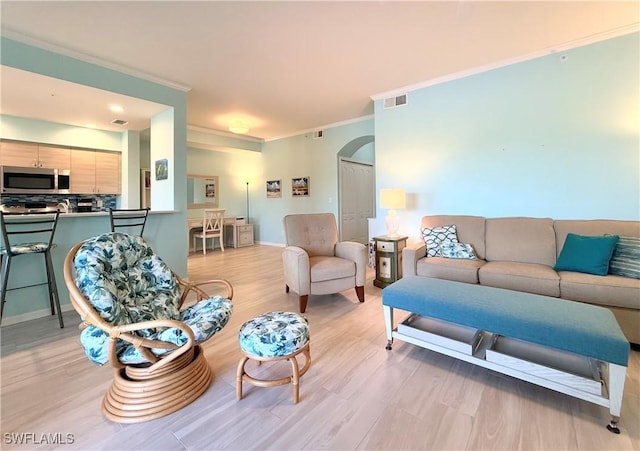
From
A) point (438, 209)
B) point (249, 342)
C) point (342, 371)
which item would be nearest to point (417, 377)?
point (342, 371)

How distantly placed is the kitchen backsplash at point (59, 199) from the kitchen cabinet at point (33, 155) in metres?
0.58

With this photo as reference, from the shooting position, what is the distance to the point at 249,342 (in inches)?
58.7

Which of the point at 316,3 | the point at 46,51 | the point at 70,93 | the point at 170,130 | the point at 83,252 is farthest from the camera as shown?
the point at 170,130

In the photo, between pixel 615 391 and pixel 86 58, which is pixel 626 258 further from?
pixel 86 58

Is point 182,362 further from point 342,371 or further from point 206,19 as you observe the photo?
point 206,19

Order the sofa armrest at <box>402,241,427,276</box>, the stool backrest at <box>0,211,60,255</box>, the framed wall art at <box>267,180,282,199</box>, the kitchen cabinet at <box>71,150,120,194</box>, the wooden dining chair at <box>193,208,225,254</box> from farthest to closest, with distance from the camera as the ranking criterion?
the framed wall art at <box>267,180,282,199</box> < the wooden dining chair at <box>193,208,225,254</box> < the kitchen cabinet at <box>71,150,120,194</box> < the sofa armrest at <box>402,241,427,276</box> < the stool backrest at <box>0,211,60,255</box>

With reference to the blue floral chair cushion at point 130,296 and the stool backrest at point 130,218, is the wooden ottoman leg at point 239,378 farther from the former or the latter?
the stool backrest at point 130,218

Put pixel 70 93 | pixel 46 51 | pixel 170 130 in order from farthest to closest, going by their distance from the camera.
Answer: pixel 170 130 < pixel 70 93 < pixel 46 51

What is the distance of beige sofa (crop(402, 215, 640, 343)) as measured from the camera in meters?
2.06

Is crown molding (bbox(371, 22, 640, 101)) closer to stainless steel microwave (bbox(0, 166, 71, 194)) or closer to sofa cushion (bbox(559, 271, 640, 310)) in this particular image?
sofa cushion (bbox(559, 271, 640, 310))

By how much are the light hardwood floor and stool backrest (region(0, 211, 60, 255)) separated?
0.97 metres

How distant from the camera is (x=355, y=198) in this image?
252 inches

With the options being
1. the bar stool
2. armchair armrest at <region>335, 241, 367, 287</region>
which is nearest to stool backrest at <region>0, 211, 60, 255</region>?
the bar stool

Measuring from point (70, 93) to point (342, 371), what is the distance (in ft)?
13.7
